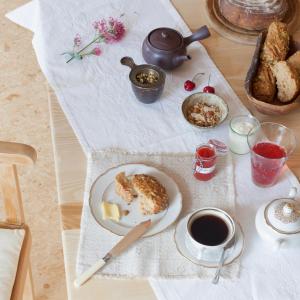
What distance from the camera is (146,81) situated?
133 cm

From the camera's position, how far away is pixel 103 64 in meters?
1.43

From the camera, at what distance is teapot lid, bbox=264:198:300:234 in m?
0.98

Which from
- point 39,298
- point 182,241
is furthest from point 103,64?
point 39,298

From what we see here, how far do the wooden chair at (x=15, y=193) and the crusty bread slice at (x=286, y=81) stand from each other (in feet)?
2.11

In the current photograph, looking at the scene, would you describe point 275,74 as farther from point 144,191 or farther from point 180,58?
point 144,191

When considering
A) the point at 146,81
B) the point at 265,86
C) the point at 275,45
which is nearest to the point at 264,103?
the point at 265,86

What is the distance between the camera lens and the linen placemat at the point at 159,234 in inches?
39.0

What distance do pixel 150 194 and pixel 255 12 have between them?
2.34 ft

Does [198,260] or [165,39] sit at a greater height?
[165,39]

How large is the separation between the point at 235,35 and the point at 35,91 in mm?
1265

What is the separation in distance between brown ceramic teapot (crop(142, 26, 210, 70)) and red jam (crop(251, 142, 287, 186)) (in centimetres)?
37

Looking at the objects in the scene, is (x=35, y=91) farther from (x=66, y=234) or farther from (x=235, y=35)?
(x=66, y=234)

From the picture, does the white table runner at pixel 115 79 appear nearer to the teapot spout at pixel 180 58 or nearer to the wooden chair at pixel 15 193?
the teapot spout at pixel 180 58

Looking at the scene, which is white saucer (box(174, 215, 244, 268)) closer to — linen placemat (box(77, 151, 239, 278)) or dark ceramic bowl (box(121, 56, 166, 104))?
linen placemat (box(77, 151, 239, 278))
